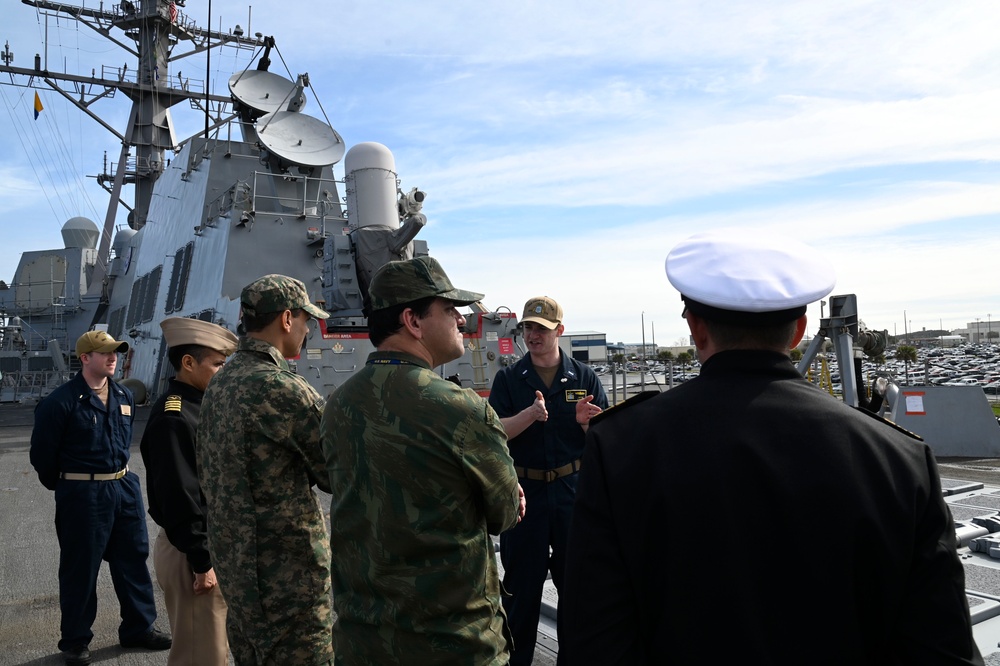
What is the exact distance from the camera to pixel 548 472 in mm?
3740

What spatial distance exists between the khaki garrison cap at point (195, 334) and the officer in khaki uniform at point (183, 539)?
0.23m

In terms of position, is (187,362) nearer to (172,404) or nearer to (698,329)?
(172,404)

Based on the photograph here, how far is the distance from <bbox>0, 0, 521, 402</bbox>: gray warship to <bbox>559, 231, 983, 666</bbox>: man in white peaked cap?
314 inches

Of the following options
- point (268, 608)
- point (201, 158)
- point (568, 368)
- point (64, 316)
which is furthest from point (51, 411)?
point (64, 316)

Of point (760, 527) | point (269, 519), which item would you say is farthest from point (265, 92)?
point (760, 527)

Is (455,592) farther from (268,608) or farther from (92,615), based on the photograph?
(92,615)

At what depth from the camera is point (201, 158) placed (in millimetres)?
18766

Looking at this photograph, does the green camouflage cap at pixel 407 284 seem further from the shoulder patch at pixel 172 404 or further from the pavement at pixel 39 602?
the pavement at pixel 39 602

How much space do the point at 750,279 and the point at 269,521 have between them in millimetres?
1795

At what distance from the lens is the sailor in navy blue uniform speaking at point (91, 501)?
411 cm

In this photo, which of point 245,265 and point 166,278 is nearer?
point 245,265

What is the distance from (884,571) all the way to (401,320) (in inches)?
53.5

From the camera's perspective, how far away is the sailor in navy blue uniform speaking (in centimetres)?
411

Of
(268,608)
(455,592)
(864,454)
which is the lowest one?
(268,608)
